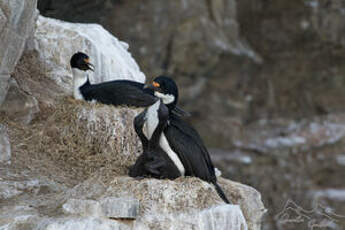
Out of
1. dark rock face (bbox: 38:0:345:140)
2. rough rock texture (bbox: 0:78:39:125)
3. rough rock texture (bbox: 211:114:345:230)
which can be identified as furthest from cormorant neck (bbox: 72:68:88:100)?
rough rock texture (bbox: 211:114:345:230)

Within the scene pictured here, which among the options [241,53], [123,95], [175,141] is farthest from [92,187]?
[241,53]

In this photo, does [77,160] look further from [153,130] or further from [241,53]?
[241,53]

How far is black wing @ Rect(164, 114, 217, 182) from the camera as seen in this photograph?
612 cm

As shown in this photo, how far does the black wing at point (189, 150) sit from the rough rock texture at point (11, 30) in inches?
61.9

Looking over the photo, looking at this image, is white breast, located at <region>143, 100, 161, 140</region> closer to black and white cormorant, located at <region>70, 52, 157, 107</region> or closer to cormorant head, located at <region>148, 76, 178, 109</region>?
cormorant head, located at <region>148, 76, 178, 109</region>

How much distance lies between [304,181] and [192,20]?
494 centimetres

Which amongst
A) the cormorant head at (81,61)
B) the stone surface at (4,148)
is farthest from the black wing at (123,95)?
the stone surface at (4,148)

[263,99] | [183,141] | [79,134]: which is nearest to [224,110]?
[263,99]

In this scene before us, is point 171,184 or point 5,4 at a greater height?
point 5,4

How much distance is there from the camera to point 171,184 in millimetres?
5703

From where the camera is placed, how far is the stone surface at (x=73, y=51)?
8.91 m

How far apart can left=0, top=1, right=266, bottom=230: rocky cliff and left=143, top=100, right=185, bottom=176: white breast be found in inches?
9.8

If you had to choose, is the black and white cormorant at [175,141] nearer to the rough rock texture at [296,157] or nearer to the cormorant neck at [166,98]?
the cormorant neck at [166,98]

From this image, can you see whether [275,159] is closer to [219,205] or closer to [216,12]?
[216,12]
